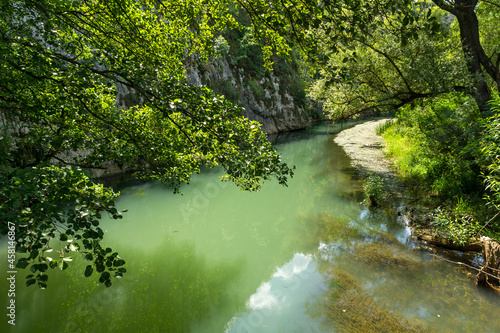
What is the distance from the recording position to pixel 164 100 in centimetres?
345

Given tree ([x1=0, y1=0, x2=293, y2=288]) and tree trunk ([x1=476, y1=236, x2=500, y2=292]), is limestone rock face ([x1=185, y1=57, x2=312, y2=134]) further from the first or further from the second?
tree trunk ([x1=476, y1=236, x2=500, y2=292])

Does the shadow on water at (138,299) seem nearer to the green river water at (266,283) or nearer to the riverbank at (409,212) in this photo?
the green river water at (266,283)

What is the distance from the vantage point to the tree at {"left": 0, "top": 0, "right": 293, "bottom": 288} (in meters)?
2.29

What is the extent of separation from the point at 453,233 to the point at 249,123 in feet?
21.2

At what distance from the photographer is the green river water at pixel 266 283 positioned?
5270 millimetres

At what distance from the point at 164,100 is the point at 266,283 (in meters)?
5.38

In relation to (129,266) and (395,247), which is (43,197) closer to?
(129,266)

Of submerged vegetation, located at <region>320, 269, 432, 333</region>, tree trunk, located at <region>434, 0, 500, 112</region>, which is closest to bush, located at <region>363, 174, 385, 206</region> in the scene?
tree trunk, located at <region>434, 0, 500, 112</region>

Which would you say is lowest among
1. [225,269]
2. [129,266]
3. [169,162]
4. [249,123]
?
[225,269]

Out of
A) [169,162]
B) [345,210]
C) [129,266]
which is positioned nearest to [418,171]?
[345,210]

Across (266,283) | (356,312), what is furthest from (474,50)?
(266,283)

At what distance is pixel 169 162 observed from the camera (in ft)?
16.9

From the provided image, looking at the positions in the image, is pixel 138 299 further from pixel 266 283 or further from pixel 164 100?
pixel 164 100

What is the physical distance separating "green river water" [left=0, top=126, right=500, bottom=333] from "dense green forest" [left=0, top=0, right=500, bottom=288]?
1.32m
